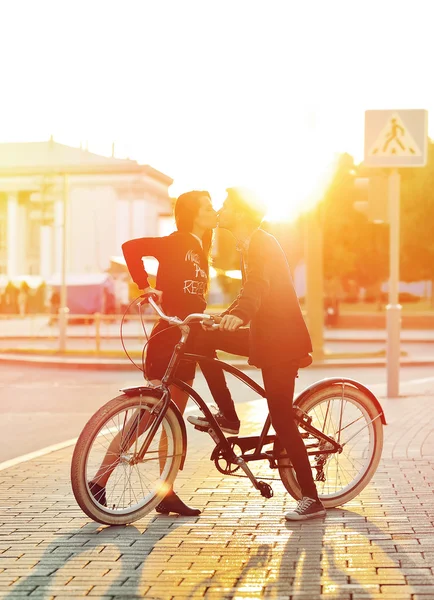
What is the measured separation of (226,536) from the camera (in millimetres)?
5332

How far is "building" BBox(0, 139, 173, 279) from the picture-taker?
77.8 metres

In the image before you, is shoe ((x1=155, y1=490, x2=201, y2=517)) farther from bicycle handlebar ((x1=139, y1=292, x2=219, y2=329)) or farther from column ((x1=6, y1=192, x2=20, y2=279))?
column ((x1=6, y1=192, x2=20, y2=279))

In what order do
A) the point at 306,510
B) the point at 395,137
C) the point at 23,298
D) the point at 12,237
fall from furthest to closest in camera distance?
the point at 12,237, the point at 23,298, the point at 395,137, the point at 306,510

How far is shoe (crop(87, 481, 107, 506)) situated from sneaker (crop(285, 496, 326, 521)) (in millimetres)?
883

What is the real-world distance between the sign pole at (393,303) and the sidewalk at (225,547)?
556 centimetres

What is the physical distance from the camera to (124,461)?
5660mm

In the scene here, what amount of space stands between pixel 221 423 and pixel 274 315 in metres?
0.65

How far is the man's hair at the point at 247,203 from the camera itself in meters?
5.60

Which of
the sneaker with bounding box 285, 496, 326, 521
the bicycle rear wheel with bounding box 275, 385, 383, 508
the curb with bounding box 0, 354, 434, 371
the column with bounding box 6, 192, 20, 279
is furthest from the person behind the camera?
the column with bounding box 6, 192, 20, 279

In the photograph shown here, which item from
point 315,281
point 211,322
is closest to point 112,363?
point 315,281

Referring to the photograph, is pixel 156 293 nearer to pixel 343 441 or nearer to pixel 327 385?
pixel 327 385

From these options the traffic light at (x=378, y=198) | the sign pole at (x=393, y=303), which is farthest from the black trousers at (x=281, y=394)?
the traffic light at (x=378, y=198)

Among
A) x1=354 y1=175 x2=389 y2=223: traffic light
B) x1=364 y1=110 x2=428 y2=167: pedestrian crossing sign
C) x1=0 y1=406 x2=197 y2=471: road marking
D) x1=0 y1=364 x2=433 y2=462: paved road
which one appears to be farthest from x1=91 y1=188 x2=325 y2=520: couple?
x1=354 y1=175 x2=389 y2=223: traffic light

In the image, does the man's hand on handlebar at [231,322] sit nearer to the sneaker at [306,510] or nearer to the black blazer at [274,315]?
the black blazer at [274,315]
